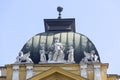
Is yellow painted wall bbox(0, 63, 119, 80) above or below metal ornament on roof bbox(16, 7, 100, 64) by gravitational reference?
below

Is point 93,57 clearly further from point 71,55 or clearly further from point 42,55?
point 42,55

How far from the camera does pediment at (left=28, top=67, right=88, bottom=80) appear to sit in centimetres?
3941

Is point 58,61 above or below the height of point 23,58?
below

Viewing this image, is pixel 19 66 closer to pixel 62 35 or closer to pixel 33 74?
pixel 33 74

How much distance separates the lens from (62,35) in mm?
43844

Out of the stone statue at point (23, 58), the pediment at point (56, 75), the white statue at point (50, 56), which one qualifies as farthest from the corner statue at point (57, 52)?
the stone statue at point (23, 58)

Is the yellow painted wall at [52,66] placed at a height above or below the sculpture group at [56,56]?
below

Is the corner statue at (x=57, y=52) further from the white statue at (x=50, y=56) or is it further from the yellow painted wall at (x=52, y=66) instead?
the yellow painted wall at (x=52, y=66)

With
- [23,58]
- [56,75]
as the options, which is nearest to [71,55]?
[56,75]

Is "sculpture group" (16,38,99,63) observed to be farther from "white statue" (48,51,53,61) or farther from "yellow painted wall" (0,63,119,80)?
"yellow painted wall" (0,63,119,80)

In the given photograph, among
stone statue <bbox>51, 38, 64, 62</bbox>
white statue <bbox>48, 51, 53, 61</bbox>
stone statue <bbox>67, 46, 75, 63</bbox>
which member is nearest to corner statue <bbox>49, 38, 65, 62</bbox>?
stone statue <bbox>51, 38, 64, 62</bbox>

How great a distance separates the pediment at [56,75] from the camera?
39.4 m

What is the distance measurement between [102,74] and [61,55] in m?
3.74

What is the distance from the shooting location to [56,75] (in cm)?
3981
